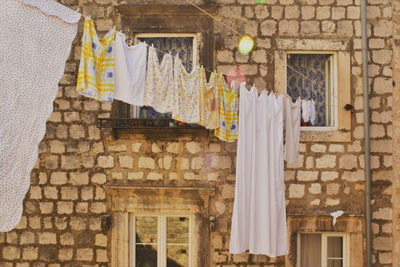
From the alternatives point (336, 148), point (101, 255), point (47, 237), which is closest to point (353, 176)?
point (336, 148)

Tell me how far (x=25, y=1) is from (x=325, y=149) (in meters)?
4.57

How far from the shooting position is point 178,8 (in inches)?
241

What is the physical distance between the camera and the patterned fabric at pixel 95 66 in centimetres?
401

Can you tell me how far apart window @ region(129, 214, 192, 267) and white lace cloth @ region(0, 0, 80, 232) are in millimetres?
3096

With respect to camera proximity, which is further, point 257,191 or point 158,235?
point 158,235

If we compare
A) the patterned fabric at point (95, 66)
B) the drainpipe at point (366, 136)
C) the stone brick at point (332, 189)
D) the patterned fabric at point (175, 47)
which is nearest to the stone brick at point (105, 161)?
the patterned fabric at point (175, 47)

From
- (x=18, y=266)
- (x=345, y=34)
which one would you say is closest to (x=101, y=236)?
(x=18, y=266)

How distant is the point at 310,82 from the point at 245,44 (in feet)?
4.03

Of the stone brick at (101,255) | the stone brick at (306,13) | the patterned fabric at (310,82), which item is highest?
the stone brick at (306,13)

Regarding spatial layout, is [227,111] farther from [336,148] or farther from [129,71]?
[336,148]

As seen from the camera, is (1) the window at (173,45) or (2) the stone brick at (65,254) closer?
(2) the stone brick at (65,254)

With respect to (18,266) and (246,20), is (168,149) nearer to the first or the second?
(246,20)

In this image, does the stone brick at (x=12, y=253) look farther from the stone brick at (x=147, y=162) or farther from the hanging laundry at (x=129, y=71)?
the hanging laundry at (x=129, y=71)

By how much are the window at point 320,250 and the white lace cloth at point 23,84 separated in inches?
172
